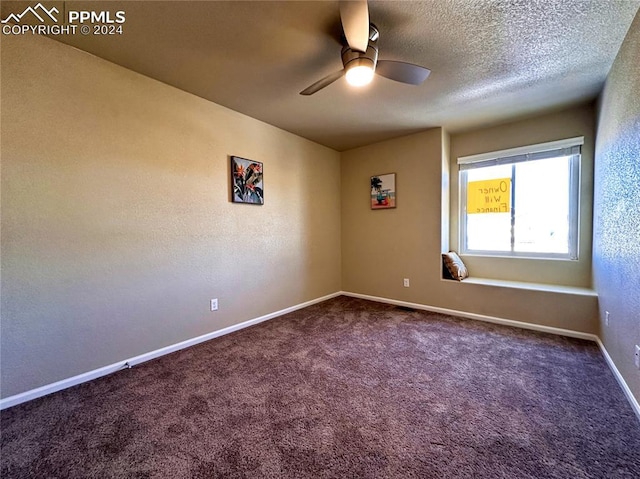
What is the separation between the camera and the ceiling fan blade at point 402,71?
1811mm

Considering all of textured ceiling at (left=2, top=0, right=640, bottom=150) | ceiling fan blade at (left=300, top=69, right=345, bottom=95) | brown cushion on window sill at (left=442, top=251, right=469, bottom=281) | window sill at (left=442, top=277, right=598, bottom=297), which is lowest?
window sill at (left=442, top=277, right=598, bottom=297)

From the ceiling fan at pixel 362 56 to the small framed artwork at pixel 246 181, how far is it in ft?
4.14

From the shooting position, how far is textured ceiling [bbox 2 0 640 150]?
1614 millimetres

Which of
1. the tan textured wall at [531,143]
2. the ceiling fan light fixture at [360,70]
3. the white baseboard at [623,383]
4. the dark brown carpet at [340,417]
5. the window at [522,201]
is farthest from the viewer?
the window at [522,201]

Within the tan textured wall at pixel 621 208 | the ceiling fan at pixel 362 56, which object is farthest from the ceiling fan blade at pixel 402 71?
the tan textured wall at pixel 621 208

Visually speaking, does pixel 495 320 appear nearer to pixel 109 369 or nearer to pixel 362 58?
pixel 362 58

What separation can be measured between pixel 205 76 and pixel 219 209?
1235 millimetres

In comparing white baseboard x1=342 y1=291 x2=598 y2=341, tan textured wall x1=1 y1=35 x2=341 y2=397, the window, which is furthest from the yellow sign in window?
tan textured wall x1=1 y1=35 x2=341 y2=397

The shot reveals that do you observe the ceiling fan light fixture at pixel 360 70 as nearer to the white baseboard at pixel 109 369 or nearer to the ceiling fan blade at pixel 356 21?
the ceiling fan blade at pixel 356 21

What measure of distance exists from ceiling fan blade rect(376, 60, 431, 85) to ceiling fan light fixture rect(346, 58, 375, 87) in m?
0.15

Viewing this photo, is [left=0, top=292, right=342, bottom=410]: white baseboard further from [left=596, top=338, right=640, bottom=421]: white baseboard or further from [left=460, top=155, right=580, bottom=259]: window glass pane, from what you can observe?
[left=460, top=155, right=580, bottom=259]: window glass pane

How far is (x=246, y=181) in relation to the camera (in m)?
3.07

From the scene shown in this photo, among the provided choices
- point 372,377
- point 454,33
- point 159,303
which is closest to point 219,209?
point 159,303

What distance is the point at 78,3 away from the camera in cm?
159
